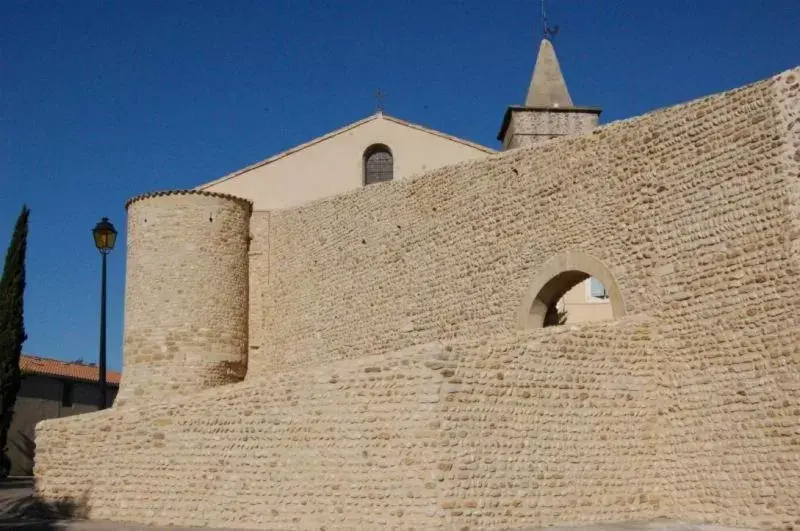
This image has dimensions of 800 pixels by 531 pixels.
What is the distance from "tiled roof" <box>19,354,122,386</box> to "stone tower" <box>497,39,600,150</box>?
55.3 ft

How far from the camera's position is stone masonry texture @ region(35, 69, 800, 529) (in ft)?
33.7

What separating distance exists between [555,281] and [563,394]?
2.90 m

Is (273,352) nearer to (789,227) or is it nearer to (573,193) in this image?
(573,193)

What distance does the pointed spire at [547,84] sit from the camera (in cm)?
2989

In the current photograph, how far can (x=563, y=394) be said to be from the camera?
11.1 metres

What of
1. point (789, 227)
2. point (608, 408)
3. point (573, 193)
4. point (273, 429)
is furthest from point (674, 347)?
point (273, 429)

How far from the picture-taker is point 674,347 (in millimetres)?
11547

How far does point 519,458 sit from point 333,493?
227cm

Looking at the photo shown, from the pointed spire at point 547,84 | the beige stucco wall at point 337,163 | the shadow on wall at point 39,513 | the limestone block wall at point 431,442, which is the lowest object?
the shadow on wall at point 39,513

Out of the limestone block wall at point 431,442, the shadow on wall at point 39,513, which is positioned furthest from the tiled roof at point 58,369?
the limestone block wall at point 431,442

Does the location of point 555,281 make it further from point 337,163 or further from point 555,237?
point 337,163

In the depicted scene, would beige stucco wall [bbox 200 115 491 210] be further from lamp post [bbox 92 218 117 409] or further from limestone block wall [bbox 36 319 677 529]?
limestone block wall [bbox 36 319 677 529]

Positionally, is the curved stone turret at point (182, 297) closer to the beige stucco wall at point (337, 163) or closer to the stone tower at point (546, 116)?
the beige stucco wall at point (337, 163)

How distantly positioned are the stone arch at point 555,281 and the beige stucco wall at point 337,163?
9071 mm
